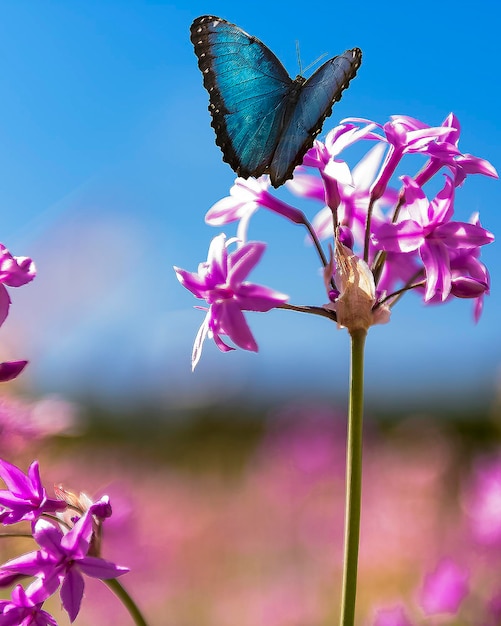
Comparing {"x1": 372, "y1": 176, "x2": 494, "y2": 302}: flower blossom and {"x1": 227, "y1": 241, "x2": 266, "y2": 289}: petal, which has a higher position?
{"x1": 372, "y1": 176, "x2": 494, "y2": 302}: flower blossom

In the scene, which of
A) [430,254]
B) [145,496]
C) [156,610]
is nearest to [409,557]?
[156,610]

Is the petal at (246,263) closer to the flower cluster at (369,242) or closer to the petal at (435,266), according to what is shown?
the flower cluster at (369,242)

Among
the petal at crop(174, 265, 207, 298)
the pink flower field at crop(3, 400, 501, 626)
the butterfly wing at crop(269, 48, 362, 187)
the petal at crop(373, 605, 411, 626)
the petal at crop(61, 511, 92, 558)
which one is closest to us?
the petal at crop(61, 511, 92, 558)

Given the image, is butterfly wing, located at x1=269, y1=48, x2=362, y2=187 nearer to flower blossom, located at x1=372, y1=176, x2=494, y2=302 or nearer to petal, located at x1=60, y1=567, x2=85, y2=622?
flower blossom, located at x1=372, y1=176, x2=494, y2=302

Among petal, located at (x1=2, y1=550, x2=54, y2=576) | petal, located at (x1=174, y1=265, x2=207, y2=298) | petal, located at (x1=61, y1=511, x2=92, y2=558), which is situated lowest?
petal, located at (x1=2, y1=550, x2=54, y2=576)

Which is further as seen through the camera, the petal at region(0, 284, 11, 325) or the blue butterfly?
the blue butterfly

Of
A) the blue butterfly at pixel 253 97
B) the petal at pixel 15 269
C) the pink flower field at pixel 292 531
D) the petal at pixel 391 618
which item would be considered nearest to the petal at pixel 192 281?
the petal at pixel 15 269

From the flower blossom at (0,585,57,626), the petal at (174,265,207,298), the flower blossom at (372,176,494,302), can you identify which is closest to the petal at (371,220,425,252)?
the flower blossom at (372,176,494,302)

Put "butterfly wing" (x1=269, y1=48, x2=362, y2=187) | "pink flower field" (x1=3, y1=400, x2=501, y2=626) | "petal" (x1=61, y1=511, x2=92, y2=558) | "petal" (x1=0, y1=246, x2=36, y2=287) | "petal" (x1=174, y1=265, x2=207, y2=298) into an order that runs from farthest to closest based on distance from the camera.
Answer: "pink flower field" (x1=3, y1=400, x2=501, y2=626) < "butterfly wing" (x1=269, y1=48, x2=362, y2=187) < "petal" (x1=174, y1=265, x2=207, y2=298) < "petal" (x1=0, y1=246, x2=36, y2=287) < "petal" (x1=61, y1=511, x2=92, y2=558)
